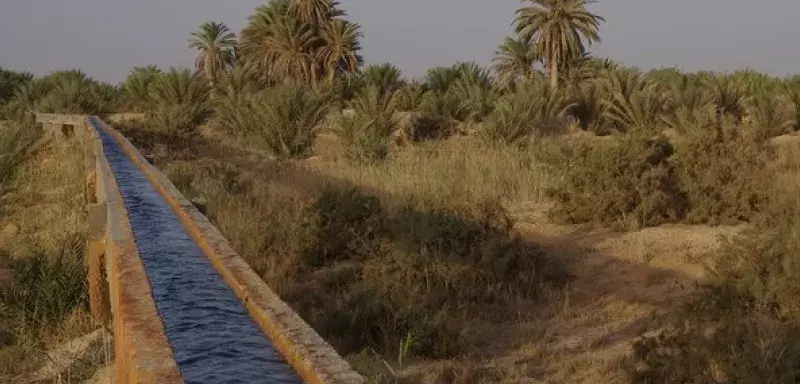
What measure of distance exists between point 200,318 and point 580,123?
1757 cm

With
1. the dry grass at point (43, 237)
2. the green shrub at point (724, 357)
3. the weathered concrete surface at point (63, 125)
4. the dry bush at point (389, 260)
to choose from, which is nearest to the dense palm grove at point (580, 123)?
the green shrub at point (724, 357)

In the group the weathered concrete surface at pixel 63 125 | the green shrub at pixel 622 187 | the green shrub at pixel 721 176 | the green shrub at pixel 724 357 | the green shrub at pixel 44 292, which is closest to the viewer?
the green shrub at pixel 724 357

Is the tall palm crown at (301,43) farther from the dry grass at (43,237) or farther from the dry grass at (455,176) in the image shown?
the dry grass at (455,176)

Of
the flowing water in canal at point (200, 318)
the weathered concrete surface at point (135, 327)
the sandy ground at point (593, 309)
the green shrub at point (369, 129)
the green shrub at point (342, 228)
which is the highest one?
the green shrub at point (369, 129)

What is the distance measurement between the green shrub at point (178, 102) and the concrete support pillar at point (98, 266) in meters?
17.0

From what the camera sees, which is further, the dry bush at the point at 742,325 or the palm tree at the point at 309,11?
the palm tree at the point at 309,11

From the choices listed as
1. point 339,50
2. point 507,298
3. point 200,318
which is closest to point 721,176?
point 507,298

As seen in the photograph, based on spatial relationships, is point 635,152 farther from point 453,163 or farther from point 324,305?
point 324,305

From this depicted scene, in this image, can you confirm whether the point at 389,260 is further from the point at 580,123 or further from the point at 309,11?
the point at 309,11

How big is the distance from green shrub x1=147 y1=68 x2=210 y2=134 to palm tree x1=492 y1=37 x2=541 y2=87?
1538 cm

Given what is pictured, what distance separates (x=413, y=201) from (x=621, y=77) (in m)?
13.0

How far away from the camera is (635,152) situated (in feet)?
29.4

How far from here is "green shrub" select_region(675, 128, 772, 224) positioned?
27.4ft

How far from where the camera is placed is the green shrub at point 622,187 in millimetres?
8492
